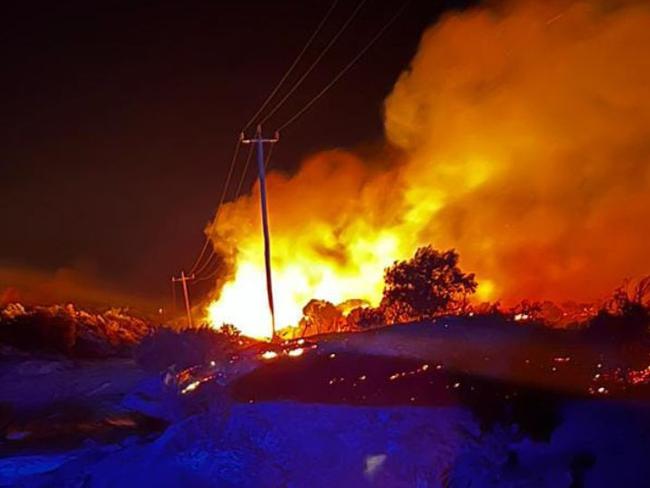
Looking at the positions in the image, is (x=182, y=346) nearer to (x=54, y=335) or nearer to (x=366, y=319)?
(x=366, y=319)

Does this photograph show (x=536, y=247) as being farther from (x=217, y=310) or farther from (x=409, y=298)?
(x=217, y=310)

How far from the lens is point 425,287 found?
22.8 m

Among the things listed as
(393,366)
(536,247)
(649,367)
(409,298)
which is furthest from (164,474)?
(536,247)

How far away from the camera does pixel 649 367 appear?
31.6ft

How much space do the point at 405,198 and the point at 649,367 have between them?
27934mm

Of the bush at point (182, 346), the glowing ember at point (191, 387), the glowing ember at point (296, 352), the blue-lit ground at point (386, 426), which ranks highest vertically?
the bush at point (182, 346)

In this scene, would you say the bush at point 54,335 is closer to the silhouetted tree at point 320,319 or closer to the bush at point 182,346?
the bush at point 182,346

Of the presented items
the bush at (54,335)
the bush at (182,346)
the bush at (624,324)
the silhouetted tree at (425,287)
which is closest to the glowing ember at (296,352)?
the bush at (182,346)

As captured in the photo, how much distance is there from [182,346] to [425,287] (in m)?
8.90

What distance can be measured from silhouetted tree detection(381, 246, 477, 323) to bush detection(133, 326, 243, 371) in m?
6.03

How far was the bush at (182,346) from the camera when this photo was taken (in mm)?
18641

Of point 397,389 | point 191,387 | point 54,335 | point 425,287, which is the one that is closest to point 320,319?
point 425,287

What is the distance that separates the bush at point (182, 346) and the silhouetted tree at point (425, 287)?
6.03 m

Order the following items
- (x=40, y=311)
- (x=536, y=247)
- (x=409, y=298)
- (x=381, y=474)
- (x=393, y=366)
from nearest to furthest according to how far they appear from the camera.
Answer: (x=381, y=474), (x=393, y=366), (x=409, y=298), (x=40, y=311), (x=536, y=247)
